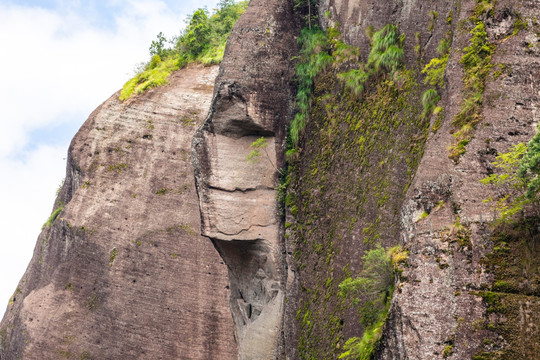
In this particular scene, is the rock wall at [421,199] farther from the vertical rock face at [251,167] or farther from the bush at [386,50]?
the vertical rock face at [251,167]

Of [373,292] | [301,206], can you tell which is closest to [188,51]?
[301,206]

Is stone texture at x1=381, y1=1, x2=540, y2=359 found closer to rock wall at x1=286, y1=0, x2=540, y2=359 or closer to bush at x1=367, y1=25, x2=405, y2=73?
rock wall at x1=286, y1=0, x2=540, y2=359

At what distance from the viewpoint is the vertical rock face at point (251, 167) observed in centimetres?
1733

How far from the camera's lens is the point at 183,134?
24797 millimetres

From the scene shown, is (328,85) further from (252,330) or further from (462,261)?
(462,261)

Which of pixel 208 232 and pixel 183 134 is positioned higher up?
pixel 183 134

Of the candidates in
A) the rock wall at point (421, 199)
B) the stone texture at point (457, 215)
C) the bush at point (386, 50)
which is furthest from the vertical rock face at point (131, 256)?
the stone texture at point (457, 215)

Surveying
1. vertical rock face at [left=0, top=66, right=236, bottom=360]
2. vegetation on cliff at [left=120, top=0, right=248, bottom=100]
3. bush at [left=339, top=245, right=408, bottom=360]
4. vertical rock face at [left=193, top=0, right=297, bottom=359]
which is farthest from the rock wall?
vegetation on cliff at [left=120, top=0, right=248, bottom=100]

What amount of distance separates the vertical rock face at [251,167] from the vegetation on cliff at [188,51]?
314 inches

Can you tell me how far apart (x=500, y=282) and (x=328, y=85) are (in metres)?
9.31

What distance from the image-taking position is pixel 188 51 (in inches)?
1070

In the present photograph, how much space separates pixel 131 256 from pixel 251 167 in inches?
304

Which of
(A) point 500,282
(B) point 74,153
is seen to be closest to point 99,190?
(B) point 74,153

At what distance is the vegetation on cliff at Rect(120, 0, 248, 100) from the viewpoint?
85.1ft
